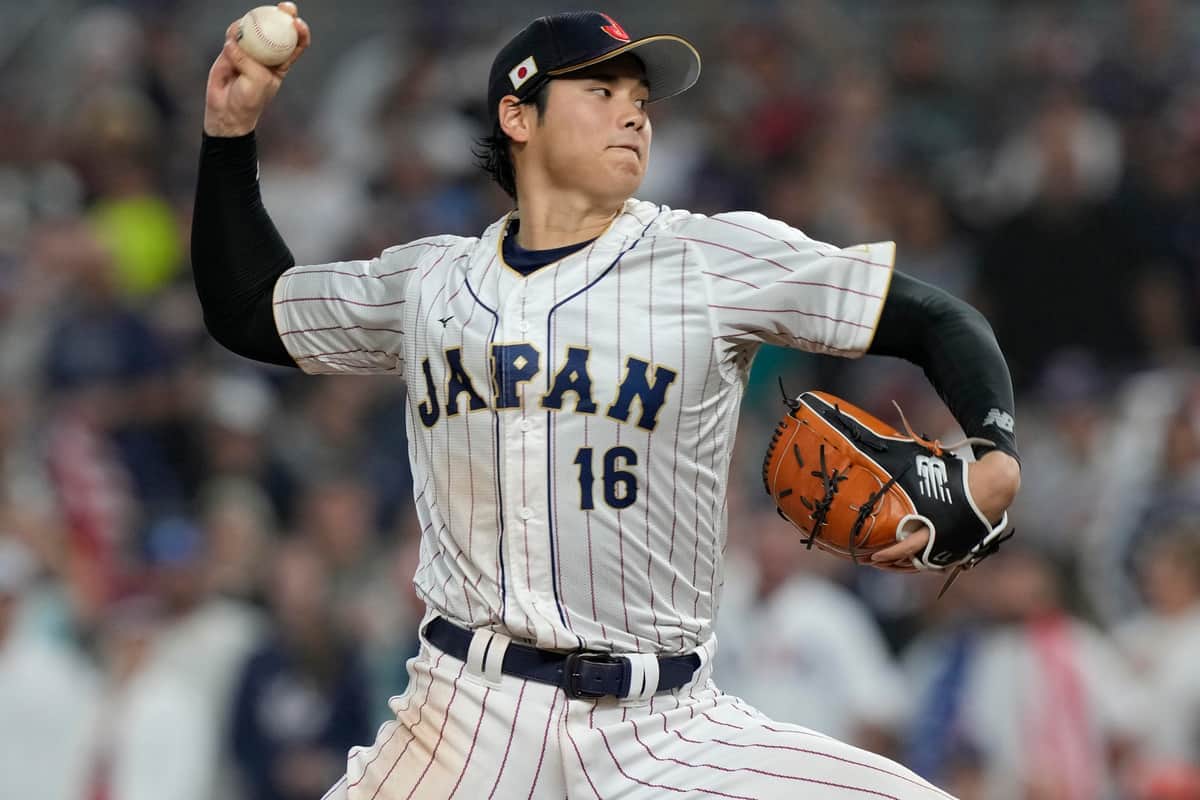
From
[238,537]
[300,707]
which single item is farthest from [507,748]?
[238,537]

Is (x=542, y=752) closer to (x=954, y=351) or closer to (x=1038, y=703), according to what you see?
(x=954, y=351)

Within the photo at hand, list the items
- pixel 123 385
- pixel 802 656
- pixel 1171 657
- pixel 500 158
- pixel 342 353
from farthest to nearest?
1. pixel 123 385
2. pixel 802 656
3. pixel 1171 657
4. pixel 500 158
5. pixel 342 353

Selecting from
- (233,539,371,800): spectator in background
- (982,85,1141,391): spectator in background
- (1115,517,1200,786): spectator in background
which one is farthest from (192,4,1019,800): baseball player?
(982,85,1141,391): spectator in background

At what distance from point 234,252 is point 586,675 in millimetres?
1169

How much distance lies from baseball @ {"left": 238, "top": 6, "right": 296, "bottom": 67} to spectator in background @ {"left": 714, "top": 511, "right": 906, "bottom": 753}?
12.2ft

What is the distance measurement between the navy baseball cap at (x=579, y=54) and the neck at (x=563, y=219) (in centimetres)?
22

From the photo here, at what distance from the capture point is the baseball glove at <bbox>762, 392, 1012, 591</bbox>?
10.4 ft

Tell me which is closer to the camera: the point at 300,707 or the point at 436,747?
the point at 436,747

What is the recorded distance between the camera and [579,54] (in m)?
3.58

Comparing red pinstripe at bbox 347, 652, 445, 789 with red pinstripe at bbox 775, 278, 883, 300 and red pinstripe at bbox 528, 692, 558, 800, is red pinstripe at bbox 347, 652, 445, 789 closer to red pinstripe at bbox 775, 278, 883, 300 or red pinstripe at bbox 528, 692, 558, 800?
red pinstripe at bbox 528, 692, 558, 800

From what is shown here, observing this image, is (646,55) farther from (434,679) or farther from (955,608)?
(955,608)

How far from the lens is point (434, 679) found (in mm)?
3506

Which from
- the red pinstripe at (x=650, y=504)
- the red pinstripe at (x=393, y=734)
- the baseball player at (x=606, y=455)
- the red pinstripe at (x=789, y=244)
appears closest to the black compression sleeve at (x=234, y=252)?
the baseball player at (x=606, y=455)

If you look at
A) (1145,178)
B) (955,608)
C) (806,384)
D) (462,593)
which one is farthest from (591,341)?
(1145,178)
